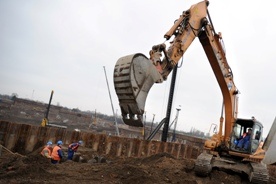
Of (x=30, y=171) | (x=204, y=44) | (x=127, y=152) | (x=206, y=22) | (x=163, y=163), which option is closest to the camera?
(x=30, y=171)

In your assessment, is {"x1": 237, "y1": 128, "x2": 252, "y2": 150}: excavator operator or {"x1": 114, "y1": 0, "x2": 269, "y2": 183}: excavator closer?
{"x1": 114, "y1": 0, "x2": 269, "y2": 183}: excavator

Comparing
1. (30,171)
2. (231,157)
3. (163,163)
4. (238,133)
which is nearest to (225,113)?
(238,133)

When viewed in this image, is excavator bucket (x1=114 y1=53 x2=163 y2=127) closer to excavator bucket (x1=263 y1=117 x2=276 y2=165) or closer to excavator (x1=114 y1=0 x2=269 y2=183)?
excavator (x1=114 y1=0 x2=269 y2=183)

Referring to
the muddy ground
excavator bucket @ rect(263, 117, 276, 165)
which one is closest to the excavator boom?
the muddy ground

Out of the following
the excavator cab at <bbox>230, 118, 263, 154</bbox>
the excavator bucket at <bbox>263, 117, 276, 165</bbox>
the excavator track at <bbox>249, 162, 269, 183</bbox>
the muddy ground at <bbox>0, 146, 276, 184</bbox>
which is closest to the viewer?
the muddy ground at <bbox>0, 146, 276, 184</bbox>

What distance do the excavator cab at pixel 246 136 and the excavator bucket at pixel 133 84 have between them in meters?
5.48

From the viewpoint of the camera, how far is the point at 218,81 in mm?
9680

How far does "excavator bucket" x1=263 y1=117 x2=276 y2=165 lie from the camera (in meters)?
9.38

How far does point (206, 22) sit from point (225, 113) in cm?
377

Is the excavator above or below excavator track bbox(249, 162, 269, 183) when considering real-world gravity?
above

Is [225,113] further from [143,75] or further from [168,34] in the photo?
[143,75]

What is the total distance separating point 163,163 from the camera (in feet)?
36.6

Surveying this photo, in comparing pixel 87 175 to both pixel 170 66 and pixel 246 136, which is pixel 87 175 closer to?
pixel 170 66

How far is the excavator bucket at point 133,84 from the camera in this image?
514 cm
